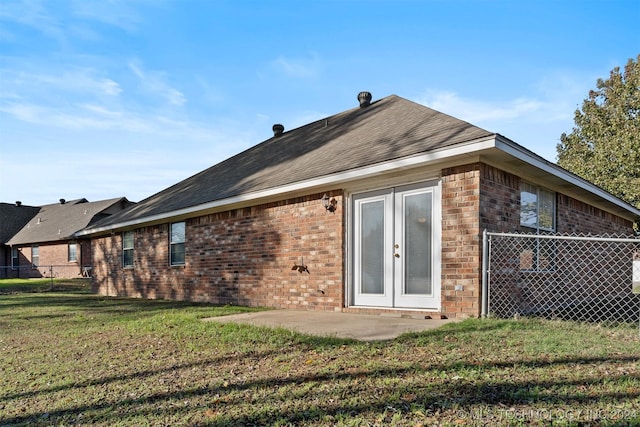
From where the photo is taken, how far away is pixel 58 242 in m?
31.4

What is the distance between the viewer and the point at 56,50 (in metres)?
10.7

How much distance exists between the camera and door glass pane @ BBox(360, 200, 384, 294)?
27.1 ft

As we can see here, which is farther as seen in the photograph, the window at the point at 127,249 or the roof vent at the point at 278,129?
the roof vent at the point at 278,129

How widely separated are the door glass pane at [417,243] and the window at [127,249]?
1096 centimetres

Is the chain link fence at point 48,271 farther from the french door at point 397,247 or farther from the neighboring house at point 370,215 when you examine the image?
the french door at point 397,247

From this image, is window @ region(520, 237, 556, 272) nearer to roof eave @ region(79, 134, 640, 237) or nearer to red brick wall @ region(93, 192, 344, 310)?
roof eave @ region(79, 134, 640, 237)

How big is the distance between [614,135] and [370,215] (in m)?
21.9

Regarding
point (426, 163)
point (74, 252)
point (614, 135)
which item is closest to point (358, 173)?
point (426, 163)

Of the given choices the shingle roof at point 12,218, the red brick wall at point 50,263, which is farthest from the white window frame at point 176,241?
the shingle roof at point 12,218

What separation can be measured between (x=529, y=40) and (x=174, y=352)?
32.9ft

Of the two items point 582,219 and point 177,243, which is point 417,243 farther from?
point 177,243

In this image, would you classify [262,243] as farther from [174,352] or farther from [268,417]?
[268,417]

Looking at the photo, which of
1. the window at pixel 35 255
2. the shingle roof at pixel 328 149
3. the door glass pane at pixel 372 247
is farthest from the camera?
the window at pixel 35 255

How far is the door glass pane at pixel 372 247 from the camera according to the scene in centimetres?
827
